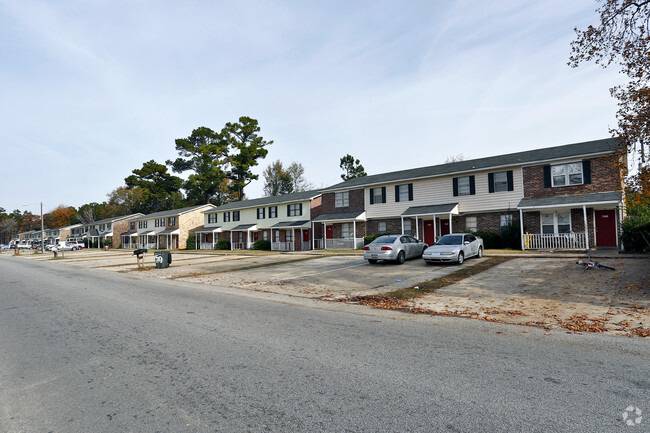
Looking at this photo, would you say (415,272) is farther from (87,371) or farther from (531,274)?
(87,371)

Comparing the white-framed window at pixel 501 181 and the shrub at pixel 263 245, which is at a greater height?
the white-framed window at pixel 501 181

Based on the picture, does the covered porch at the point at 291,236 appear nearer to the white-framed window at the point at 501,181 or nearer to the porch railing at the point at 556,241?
the white-framed window at the point at 501,181

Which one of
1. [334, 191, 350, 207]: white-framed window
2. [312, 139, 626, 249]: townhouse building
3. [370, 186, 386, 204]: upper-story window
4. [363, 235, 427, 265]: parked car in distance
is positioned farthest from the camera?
[334, 191, 350, 207]: white-framed window

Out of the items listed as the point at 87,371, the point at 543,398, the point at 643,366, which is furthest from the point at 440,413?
the point at 87,371

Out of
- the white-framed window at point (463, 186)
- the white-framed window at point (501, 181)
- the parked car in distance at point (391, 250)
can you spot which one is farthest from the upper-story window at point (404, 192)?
the parked car in distance at point (391, 250)

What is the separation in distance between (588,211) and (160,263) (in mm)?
26014

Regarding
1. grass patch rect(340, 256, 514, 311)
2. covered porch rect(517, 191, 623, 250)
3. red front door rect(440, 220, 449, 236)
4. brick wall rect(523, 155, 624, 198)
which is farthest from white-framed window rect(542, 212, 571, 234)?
grass patch rect(340, 256, 514, 311)

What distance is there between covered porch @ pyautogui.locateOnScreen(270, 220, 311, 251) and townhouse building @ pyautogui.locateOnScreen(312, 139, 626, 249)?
3.54 m

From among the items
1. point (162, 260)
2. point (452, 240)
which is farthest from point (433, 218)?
point (162, 260)

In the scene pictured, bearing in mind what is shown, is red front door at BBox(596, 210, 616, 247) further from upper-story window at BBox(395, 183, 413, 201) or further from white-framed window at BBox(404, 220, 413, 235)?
upper-story window at BBox(395, 183, 413, 201)

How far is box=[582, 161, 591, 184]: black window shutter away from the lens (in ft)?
71.2

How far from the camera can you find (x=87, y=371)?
4.60 metres

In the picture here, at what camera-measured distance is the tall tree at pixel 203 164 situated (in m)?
64.1

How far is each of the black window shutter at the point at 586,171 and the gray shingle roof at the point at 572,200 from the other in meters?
1.11
